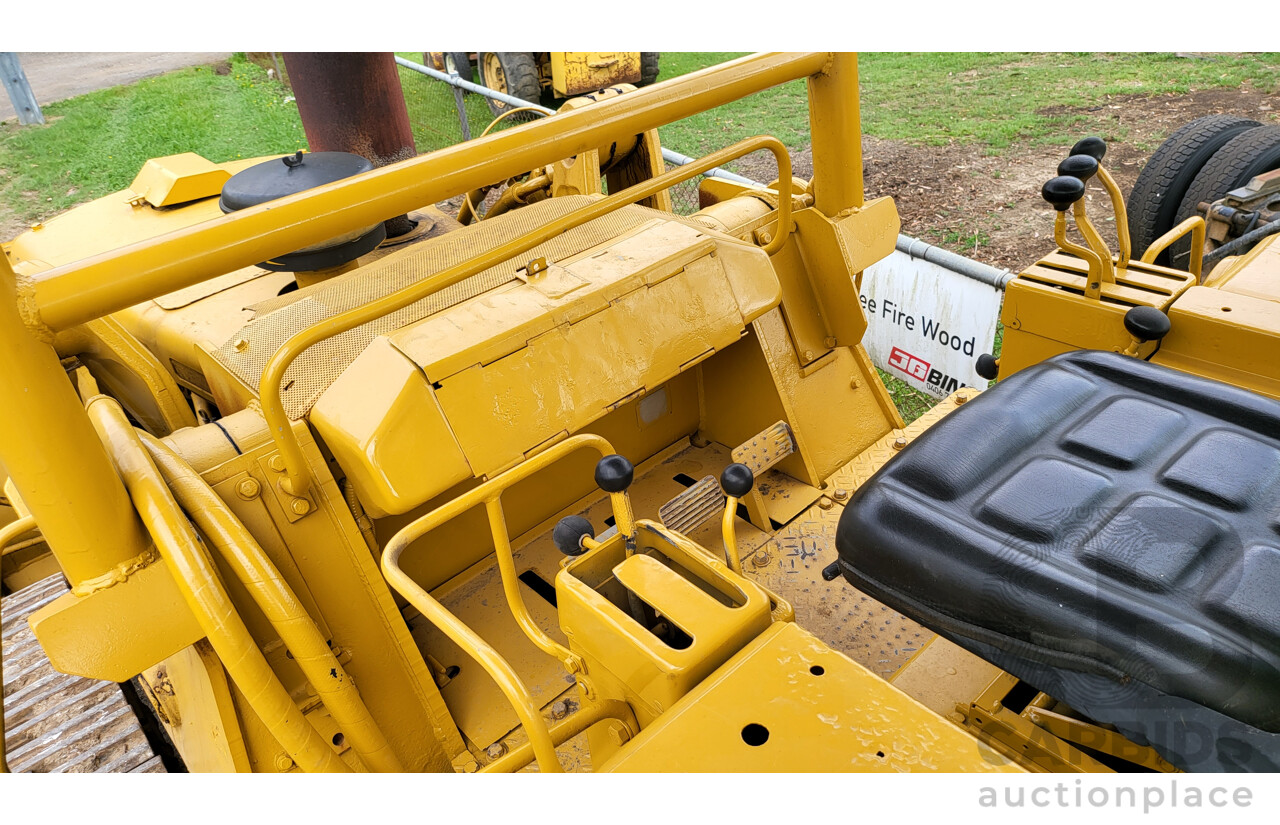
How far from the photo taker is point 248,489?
207 cm

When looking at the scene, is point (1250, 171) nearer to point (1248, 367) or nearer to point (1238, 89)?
point (1248, 367)

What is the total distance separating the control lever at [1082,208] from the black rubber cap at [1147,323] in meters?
0.19

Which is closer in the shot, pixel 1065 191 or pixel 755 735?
pixel 755 735

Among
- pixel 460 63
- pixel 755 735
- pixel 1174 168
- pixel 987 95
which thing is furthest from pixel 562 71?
pixel 755 735

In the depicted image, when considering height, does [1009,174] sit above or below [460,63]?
below

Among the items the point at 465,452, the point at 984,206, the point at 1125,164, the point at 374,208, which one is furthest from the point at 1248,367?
the point at 1125,164

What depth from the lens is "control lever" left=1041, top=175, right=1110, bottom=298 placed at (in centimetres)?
211

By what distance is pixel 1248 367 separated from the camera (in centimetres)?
224

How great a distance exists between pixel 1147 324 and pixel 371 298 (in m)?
2.01

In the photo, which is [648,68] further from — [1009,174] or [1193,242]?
[1193,242]

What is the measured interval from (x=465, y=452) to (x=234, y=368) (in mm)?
715

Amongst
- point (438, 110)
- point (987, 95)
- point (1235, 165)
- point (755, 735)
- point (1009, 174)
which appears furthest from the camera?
point (987, 95)

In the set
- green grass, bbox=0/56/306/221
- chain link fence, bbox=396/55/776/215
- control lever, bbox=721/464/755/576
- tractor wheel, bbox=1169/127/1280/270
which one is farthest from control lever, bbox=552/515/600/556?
green grass, bbox=0/56/306/221

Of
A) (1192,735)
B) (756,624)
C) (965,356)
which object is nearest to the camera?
(1192,735)
